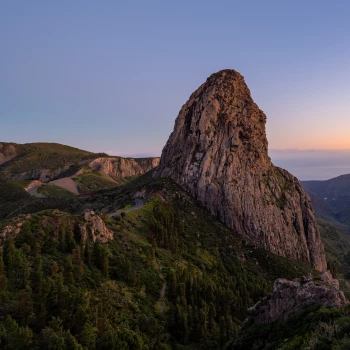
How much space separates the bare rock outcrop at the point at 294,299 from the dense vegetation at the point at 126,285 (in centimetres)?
565

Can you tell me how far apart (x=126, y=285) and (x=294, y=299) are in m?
22.8

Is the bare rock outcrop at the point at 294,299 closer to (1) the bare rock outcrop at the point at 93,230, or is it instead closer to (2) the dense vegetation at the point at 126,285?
(2) the dense vegetation at the point at 126,285

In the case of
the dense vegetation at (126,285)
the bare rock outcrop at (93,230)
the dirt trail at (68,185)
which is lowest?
the dense vegetation at (126,285)

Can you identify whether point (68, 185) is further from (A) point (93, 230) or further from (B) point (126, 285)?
(B) point (126, 285)

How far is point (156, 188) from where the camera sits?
288ft

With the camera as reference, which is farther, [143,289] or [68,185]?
[68,185]

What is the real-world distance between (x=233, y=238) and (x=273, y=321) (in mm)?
58575

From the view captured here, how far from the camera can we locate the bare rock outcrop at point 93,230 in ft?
149

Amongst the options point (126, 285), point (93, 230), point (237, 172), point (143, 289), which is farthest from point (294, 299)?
point (237, 172)

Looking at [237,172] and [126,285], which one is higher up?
[237,172]

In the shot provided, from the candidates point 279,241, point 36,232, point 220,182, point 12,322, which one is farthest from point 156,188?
point 12,322

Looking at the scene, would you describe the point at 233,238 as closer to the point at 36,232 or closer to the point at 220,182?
the point at 220,182

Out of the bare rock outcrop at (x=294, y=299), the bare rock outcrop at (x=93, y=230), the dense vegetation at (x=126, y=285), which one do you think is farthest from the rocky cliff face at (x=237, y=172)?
the bare rock outcrop at (x=294, y=299)

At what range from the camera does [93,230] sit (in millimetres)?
47469
